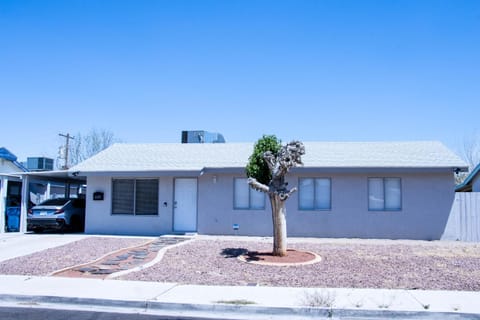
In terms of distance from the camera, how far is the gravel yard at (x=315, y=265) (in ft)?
28.2

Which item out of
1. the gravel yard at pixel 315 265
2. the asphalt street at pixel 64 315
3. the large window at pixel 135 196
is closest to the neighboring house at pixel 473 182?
the gravel yard at pixel 315 265

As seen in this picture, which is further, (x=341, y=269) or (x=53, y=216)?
(x=53, y=216)

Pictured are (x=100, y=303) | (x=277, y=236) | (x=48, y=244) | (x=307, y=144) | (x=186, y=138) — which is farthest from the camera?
(x=186, y=138)

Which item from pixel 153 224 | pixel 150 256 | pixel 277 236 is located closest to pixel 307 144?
pixel 153 224

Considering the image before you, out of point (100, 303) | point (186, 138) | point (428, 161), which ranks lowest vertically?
point (100, 303)

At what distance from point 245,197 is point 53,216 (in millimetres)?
7703

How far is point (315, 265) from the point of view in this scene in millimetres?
10047

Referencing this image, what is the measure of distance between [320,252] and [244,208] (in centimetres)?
474

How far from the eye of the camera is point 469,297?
736 centimetres

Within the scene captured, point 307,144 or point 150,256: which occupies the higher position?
point 307,144

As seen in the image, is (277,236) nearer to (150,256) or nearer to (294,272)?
(294,272)

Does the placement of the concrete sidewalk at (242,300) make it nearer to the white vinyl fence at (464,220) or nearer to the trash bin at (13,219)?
the white vinyl fence at (464,220)

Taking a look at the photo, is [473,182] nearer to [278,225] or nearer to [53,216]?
[278,225]

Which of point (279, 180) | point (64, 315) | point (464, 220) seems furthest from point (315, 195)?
point (64, 315)
